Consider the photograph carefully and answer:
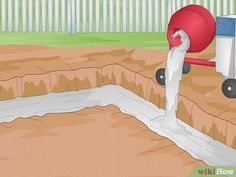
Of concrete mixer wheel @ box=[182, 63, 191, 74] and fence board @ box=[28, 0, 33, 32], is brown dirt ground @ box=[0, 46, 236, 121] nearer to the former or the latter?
concrete mixer wheel @ box=[182, 63, 191, 74]

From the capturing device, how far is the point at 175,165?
2.56 metres

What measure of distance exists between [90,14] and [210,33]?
12.7 ft

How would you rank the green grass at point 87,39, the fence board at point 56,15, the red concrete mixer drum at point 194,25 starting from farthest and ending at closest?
1. the fence board at point 56,15
2. the green grass at point 87,39
3. the red concrete mixer drum at point 194,25

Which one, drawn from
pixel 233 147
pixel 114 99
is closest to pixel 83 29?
pixel 114 99

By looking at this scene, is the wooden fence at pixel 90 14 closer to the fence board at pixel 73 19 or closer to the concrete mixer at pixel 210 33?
the fence board at pixel 73 19

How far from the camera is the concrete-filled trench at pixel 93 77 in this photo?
3136 millimetres

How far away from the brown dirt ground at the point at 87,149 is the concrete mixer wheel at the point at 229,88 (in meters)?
0.53

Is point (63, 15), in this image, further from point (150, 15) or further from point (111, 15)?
point (150, 15)

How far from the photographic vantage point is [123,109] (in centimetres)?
349

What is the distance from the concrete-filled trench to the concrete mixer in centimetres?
28

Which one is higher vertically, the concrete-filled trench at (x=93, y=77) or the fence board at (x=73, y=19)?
the fence board at (x=73, y=19)

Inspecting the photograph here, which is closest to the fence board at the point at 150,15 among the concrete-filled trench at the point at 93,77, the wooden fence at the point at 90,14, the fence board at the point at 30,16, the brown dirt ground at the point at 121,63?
the wooden fence at the point at 90,14

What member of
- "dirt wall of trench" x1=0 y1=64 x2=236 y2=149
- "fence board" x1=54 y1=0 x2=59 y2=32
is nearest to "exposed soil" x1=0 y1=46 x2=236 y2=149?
"dirt wall of trench" x1=0 y1=64 x2=236 y2=149

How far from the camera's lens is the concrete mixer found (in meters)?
3.27
